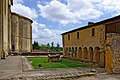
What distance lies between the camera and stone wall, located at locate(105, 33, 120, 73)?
1684cm

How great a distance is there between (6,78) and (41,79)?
230cm

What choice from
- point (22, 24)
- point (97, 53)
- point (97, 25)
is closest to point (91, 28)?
point (97, 25)

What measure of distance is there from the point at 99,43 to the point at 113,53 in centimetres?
484

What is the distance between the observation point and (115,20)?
18.9 metres

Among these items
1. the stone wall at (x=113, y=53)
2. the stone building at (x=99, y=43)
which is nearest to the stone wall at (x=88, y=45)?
the stone building at (x=99, y=43)

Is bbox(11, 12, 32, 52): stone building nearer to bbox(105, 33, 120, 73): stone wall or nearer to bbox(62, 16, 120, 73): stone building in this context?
bbox(62, 16, 120, 73): stone building

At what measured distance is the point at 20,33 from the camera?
2251 inches

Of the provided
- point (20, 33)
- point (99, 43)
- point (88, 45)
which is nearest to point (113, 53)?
point (99, 43)

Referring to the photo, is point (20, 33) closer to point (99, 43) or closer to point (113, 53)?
point (99, 43)

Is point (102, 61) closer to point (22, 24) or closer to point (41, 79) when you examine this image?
point (41, 79)

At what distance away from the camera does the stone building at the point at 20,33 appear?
53469 mm

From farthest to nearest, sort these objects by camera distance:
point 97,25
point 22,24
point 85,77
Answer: point 22,24 → point 97,25 → point 85,77

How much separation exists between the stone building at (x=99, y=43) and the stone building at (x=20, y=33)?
22.8 m

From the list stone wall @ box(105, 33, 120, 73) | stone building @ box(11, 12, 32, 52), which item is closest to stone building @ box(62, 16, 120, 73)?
stone wall @ box(105, 33, 120, 73)
